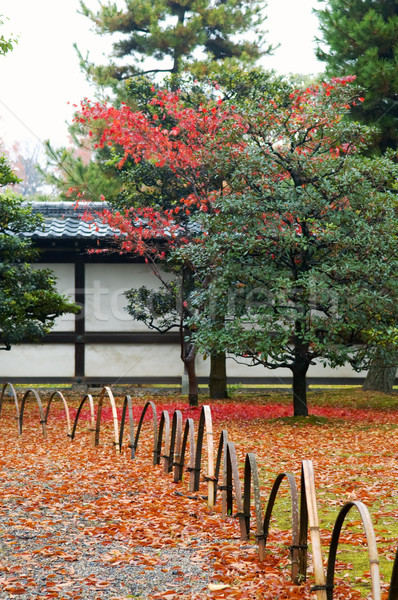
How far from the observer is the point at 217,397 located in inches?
609

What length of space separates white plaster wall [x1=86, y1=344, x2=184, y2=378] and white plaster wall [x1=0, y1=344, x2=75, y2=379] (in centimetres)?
62

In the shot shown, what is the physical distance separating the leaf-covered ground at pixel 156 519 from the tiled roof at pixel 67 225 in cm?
553

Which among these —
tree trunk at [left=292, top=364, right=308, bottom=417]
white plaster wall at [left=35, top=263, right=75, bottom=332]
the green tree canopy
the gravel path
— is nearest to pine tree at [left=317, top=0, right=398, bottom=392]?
tree trunk at [left=292, top=364, right=308, bottom=417]

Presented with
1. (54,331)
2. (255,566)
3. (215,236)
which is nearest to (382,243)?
(215,236)

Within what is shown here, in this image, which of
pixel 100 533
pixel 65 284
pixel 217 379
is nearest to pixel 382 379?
pixel 217 379

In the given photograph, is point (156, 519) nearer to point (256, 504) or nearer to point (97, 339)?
point (256, 504)

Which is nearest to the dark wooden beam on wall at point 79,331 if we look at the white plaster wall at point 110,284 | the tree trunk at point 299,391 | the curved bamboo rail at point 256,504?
the white plaster wall at point 110,284

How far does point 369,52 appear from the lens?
13.9 m

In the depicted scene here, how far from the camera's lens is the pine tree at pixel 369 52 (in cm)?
1390

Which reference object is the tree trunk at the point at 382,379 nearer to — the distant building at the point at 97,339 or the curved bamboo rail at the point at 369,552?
the distant building at the point at 97,339

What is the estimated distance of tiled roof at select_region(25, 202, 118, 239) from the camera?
1527 cm

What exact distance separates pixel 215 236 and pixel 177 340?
6170 mm

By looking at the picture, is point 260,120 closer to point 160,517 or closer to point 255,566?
point 160,517

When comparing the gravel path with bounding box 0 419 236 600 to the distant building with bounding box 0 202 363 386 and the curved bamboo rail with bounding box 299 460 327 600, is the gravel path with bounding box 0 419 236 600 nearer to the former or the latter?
the curved bamboo rail with bounding box 299 460 327 600
